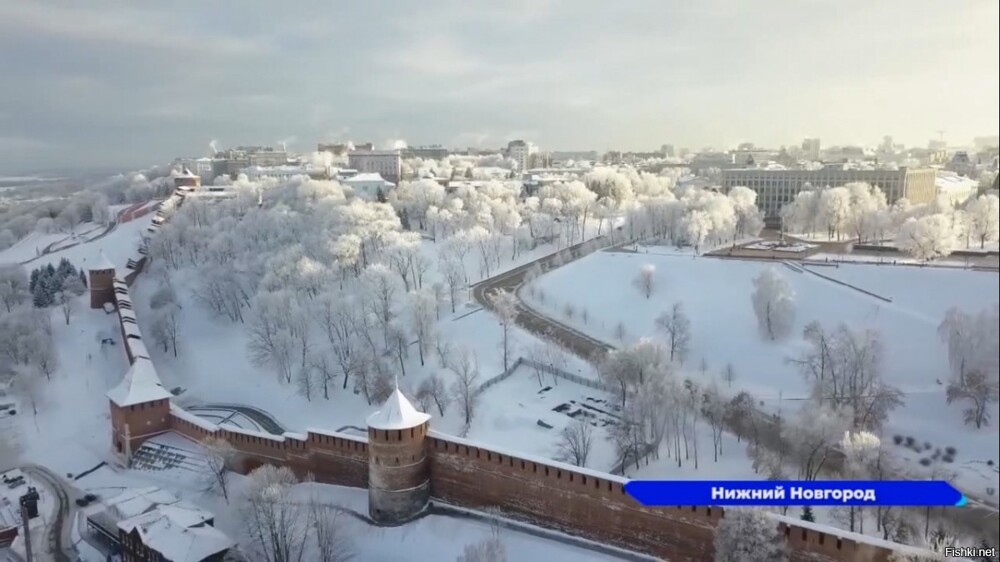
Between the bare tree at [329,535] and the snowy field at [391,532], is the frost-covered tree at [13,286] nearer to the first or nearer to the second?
the snowy field at [391,532]

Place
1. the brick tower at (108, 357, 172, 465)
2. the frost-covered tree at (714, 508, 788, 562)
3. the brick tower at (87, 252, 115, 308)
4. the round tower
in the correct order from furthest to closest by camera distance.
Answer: the brick tower at (87, 252, 115, 308), the brick tower at (108, 357, 172, 465), the round tower, the frost-covered tree at (714, 508, 788, 562)

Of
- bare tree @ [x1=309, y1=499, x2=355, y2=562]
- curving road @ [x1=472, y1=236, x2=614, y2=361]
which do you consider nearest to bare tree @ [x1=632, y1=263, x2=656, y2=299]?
curving road @ [x1=472, y1=236, x2=614, y2=361]

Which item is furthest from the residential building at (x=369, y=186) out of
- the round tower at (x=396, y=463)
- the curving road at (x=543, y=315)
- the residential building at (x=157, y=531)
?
the round tower at (x=396, y=463)

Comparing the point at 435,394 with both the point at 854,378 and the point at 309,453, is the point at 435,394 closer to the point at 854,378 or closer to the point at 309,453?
the point at 309,453

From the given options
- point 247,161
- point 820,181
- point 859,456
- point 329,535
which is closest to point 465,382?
point 329,535

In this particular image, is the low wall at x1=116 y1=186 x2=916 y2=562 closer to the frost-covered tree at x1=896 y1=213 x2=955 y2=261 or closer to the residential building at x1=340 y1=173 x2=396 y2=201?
the frost-covered tree at x1=896 y1=213 x2=955 y2=261

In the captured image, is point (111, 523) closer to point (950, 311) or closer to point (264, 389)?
point (264, 389)
